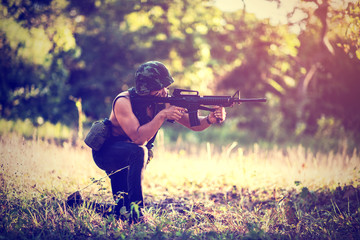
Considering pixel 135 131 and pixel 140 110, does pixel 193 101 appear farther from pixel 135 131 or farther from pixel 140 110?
pixel 135 131

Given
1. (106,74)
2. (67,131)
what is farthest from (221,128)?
(67,131)

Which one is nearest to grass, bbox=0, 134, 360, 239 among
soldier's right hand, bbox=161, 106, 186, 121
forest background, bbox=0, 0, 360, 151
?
soldier's right hand, bbox=161, 106, 186, 121

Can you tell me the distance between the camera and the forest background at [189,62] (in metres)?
7.60

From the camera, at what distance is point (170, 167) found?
5863mm

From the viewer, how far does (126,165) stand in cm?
362

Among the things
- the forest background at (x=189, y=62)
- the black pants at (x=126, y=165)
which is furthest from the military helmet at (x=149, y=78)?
the forest background at (x=189, y=62)

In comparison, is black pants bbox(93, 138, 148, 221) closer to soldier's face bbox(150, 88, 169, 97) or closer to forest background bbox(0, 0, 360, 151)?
soldier's face bbox(150, 88, 169, 97)

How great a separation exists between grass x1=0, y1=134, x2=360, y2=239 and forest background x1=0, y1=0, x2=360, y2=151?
2094 mm

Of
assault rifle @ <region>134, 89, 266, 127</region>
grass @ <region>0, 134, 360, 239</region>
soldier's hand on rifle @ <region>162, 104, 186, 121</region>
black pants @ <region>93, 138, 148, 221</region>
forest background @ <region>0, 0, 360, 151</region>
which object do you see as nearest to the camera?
grass @ <region>0, 134, 360, 239</region>

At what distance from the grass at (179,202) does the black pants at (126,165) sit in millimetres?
176

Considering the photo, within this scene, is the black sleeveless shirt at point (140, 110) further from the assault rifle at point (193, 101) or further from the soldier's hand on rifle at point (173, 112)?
the soldier's hand on rifle at point (173, 112)

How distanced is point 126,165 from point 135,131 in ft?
1.34

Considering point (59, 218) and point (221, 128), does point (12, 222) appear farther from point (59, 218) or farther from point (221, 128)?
point (221, 128)

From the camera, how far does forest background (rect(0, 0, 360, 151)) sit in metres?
7.60
